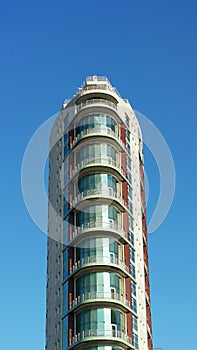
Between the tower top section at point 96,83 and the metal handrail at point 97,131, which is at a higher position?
the tower top section at point 96,83

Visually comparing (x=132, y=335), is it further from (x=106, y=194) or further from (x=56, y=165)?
(x=56, y=165)

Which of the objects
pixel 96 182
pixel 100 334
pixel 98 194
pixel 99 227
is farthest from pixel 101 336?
pixel 96 182

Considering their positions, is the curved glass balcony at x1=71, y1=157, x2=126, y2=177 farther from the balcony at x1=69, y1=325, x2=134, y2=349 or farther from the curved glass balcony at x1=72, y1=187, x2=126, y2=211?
the balcony at x1=69, y1=325, x2=134, y2=349

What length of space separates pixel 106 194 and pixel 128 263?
8.68 metres

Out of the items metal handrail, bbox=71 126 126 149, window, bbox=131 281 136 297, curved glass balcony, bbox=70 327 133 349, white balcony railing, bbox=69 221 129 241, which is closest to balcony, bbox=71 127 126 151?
metal handrail, bbox=71 126 126 149

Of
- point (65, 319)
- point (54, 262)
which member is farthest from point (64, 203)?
point (65, 319)

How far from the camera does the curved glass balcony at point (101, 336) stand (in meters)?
73.9

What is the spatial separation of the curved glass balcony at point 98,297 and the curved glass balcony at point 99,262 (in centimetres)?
330

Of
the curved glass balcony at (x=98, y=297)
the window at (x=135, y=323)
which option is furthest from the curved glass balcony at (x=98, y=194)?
the window at (x=135, y=323)

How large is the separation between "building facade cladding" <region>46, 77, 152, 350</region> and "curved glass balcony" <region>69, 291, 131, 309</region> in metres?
0.11

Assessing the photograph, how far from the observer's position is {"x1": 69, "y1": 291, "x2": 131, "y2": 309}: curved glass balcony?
75.9 metres

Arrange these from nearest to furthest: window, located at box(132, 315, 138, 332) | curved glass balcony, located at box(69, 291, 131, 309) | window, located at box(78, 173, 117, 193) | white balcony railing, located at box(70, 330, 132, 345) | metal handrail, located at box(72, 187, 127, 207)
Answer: white balcony railing, located at box(70, 330, 132, 345), curved glass balcony, located at box(69, 291, 131, 309), window, located at box(132, 315, 138, 332), metal handrail, located at box(72, 187, 127, 207), window, located at box(78, 173, 117, 193)

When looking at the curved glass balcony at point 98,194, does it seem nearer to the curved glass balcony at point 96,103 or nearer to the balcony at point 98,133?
the balcony at point 98,133

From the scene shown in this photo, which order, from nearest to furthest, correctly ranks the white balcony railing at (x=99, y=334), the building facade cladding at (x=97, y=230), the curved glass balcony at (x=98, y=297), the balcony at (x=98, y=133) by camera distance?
the white balcony railing at (x=99, y=334) → the curved glass balcony at (x=98, y=297) → the building facade cladding at (x=97, y=230) → the balcony at (x=98, y=133)
